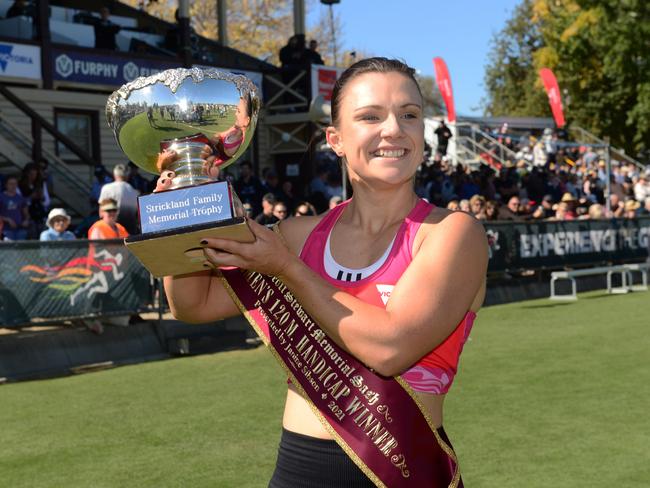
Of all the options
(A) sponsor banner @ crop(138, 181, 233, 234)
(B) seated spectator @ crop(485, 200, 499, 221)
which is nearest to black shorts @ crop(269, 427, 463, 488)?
(A) sponsor banner @ crop(138, 181, 233, 234)

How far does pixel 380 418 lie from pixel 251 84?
1047 mm

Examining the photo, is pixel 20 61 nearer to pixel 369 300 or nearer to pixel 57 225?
pixel 57 225

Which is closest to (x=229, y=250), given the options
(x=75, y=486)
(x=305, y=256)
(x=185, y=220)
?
(x=185, y=220)

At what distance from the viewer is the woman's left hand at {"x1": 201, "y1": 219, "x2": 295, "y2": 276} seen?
2432mm

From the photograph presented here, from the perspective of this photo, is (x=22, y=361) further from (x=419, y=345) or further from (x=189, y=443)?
(x=419, y=345)

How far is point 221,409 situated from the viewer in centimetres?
865

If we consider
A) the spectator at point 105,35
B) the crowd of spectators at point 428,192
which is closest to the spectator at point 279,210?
the crowd of spectators at point 428,192

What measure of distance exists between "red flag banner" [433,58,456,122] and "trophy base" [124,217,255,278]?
30353 millimetres

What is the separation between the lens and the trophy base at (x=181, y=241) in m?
2.36

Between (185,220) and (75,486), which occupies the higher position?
(185,220)

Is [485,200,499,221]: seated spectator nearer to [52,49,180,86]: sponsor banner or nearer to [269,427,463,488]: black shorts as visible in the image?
[52,49,180,86]: sponsor banner

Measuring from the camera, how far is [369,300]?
2.66 m

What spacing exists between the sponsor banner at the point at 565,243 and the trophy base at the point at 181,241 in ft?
48.9

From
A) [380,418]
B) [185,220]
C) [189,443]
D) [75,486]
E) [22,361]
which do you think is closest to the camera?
[185,220]
